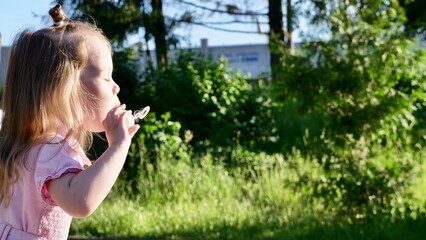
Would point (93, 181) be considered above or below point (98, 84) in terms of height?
below

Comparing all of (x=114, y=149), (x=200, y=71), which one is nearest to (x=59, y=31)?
(x=114, y=149)

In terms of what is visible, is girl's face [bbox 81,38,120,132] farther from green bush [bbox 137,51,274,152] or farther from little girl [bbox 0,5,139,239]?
green bush [bbox 137,51,274,152]

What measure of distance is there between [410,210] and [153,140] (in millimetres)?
4193

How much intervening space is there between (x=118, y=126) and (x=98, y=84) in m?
0.19

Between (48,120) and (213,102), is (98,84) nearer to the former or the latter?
(48,120)

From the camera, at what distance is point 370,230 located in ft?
24.1

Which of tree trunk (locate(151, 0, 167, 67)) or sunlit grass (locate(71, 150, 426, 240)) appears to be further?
tree trunk (locate(151, 0, 167, 67))

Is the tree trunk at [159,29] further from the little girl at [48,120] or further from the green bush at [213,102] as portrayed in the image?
the little girl at [48,120]

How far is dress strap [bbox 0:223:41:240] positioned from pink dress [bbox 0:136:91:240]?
0.01 meters

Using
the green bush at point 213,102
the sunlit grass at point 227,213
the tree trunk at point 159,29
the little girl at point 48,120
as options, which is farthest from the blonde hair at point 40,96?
the tree trunk at point 159,29

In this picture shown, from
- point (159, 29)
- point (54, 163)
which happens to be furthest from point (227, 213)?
point (159, 29)

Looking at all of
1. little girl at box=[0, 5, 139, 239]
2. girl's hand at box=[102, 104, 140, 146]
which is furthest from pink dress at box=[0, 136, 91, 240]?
girl's hand at box=[102, 104, 140, 146]

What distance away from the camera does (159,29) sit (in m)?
15.7

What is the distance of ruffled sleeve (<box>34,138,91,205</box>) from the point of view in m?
2.37
